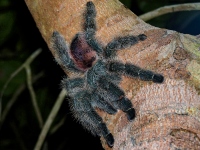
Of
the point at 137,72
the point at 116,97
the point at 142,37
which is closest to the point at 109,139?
the point at 116,97

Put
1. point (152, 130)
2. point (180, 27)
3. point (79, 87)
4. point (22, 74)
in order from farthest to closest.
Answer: point (22, 74), point (180, 27), point (79, 87), point (152, 130)

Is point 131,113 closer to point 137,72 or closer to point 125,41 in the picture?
point 137,72

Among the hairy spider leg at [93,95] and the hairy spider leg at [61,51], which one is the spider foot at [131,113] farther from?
the hairy spider leg at [61,51]

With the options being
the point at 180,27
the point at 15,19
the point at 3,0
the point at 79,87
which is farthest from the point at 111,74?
the point at 15,19

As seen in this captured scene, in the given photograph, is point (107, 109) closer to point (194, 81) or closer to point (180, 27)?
point (194, 81)

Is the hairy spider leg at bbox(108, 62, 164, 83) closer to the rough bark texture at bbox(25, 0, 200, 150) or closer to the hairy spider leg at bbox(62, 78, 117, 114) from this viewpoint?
the rough bark texture at bbox(25, 0, 200, 150)

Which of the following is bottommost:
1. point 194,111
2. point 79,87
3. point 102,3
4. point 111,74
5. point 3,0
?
point 3,0

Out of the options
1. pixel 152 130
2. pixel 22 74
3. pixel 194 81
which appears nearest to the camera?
pixel 152 130

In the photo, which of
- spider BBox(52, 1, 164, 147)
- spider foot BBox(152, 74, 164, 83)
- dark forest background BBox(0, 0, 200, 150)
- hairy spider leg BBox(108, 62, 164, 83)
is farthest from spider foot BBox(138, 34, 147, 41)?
dark forest background BBox(0, 0, 200, 150)
